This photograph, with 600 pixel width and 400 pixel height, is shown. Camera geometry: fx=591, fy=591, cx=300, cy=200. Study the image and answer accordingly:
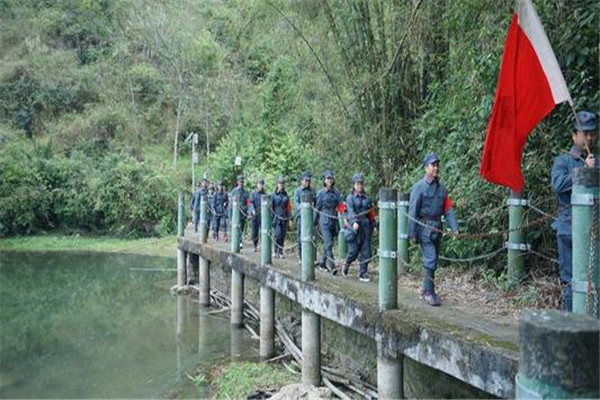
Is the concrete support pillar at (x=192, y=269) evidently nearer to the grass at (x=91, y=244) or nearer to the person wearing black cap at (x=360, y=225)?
the grass at (x=91, y=244)

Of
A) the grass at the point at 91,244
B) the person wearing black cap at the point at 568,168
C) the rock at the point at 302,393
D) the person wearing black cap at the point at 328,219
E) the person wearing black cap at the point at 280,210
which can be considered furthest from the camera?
the grass at the point at 91,244

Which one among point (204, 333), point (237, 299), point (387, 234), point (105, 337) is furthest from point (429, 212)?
point (105, 337)

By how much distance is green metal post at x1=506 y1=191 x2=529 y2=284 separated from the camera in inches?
237

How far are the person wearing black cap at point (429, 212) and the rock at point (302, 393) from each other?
1794 mm

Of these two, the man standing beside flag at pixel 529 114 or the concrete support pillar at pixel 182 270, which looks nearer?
the man standing beside flag at pixel 529 114

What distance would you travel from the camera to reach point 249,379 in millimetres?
7652

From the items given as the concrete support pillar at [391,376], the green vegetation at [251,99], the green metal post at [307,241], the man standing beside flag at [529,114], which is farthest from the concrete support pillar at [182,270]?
the man standing beside flag at [529,114]

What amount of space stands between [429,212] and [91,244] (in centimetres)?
2101

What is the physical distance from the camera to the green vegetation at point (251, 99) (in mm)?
7309

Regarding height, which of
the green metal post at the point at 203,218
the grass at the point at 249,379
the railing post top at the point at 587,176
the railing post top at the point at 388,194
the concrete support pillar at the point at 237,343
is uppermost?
the railing post top at the point at 587,176

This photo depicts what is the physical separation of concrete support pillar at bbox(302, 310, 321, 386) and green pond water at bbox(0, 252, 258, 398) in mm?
1748

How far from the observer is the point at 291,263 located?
9492 millimetres

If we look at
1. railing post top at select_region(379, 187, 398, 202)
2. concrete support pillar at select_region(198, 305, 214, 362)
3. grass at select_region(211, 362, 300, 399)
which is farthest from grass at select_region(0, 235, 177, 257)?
railing post top at select_region(379, 187, 398, 202)

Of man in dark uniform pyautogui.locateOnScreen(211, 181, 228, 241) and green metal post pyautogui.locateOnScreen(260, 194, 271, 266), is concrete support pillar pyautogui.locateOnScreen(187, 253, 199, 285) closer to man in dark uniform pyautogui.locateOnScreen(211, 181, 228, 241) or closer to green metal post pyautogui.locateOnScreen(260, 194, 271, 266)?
man in dark uniform pyautogui.locateOnScreen(211, 181, 228, 241)
